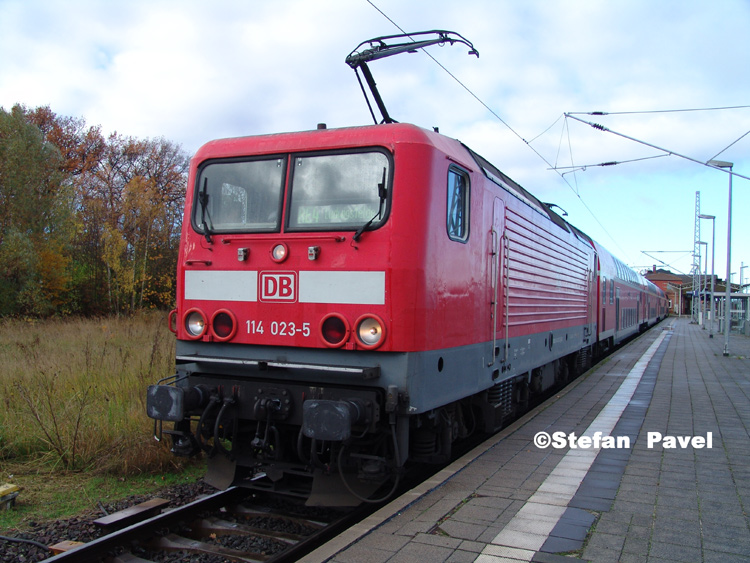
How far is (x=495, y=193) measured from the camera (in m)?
6.38

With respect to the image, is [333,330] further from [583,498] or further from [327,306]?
[583,498]

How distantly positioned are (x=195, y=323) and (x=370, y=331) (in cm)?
165

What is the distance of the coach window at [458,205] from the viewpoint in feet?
16.9

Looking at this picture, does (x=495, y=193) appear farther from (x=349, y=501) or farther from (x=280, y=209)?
(x=349, y=501)

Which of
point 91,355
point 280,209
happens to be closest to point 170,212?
point 91,355

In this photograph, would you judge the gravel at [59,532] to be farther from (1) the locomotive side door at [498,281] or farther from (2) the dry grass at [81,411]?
(1) the locomotive side door at [498,281]

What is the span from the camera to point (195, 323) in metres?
5.24

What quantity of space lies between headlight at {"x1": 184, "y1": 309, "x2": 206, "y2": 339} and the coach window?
2192mm

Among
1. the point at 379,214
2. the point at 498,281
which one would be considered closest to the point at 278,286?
the point at 379,214

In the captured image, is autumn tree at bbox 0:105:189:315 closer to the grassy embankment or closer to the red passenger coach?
the grassy embankment

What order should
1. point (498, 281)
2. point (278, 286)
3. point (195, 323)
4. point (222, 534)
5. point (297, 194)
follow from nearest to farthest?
point (222, 534) < point (278, 286) < point (297, 194) < point (195, 323) < point (498, 281)

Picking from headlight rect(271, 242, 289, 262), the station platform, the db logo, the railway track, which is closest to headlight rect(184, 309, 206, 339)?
the db logo

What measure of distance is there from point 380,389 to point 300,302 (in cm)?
93

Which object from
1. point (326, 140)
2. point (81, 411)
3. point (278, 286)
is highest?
point (326, 140)
